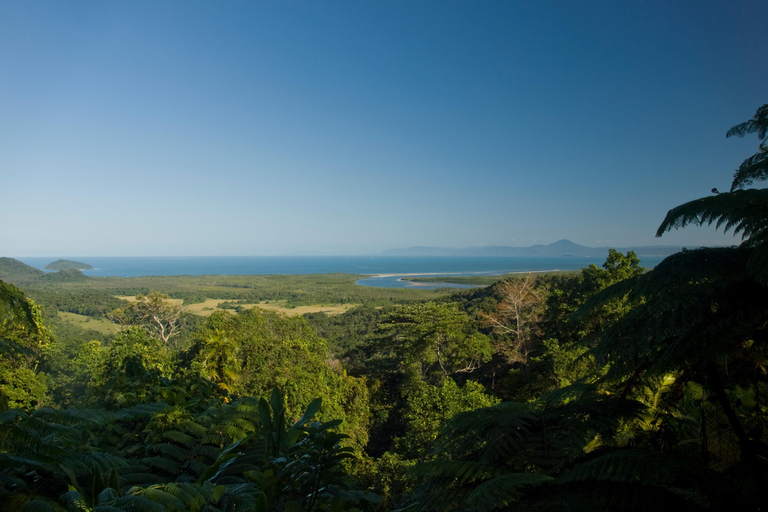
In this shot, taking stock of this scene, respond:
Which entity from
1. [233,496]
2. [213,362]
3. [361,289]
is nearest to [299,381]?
[213,362]

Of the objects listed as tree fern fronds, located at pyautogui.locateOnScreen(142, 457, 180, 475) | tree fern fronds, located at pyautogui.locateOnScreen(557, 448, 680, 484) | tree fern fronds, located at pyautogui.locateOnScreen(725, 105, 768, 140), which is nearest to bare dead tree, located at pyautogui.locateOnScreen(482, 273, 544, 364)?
tree fern fronds, located at pyautogui.locateOnScreen(725, 105, 768, 140)

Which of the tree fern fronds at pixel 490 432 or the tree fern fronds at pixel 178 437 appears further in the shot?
the tree fern fronds at pixel 178 437

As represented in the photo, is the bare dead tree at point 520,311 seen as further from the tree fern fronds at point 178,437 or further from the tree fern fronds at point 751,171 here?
the tree fern fronds at point 178,437

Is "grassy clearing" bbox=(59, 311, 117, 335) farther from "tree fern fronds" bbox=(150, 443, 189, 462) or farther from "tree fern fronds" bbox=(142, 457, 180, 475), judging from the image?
"tree fern fronds" bbox=(142, 457, 180, 475)

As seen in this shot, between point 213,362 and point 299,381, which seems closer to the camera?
point 213,362

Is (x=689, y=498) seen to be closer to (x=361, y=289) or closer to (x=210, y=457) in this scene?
(x=210, y=457)

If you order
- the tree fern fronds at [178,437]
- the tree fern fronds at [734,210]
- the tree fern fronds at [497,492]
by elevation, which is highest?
the tree fern fronds at [734,210]

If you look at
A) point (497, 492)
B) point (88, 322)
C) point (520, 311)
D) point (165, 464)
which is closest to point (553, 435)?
point (497, 492)

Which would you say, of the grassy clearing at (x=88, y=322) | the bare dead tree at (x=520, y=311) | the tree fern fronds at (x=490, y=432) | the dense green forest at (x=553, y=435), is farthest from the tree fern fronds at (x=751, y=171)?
the grassy clearing at (x=88, y=322)

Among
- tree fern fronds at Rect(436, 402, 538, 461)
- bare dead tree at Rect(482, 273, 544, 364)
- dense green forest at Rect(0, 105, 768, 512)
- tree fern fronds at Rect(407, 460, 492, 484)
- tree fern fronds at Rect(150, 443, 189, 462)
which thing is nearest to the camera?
dense green forest at Rect(0, 105, 768, 512)
